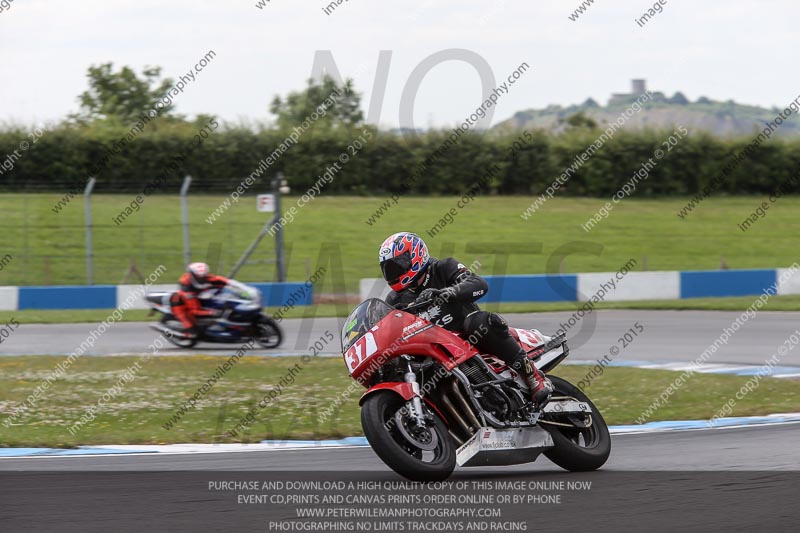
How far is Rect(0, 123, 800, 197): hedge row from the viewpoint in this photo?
34688mm

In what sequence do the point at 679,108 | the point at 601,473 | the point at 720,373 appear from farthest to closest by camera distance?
the point at 679,108, the point at 720,373, the point at 601,473

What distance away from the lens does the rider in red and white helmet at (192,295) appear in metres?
16.9

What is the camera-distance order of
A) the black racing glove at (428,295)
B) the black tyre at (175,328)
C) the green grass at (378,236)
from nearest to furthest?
the black racing glove at (428,295), the black tyre at (175,328), the green grass at (378,236)

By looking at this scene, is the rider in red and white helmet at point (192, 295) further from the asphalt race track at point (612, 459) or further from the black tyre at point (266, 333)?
the asphalt race track at point (612, 459)

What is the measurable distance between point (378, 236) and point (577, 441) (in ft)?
79.3

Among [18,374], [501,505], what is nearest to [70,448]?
[501,505]

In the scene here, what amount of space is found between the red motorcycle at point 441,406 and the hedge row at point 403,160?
28.3m

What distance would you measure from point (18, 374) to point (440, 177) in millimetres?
24110

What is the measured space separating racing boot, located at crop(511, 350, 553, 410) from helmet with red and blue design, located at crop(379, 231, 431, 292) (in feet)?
2.81

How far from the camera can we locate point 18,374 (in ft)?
44.3

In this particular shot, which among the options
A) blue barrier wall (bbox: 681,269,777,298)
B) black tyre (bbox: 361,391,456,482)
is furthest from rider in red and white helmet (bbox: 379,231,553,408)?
blue barrier wall (bbox: 681,269,777,298)

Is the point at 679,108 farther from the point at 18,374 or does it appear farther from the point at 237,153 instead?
the point at 18,374

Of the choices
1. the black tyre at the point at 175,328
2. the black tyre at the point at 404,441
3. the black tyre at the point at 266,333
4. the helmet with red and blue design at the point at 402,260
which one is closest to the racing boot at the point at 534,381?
the black tyre at the point at 404,441

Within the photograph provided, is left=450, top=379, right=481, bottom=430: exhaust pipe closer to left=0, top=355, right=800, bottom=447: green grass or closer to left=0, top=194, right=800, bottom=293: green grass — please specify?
left=0, top=355, right=800, bottom=447: green grass
